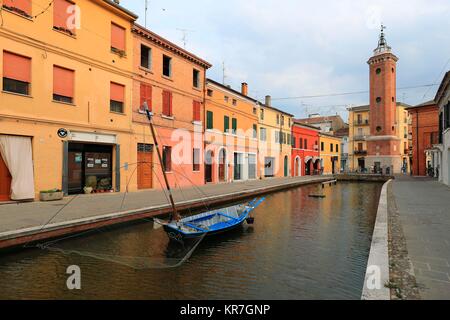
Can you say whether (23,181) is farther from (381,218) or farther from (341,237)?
(381,218)

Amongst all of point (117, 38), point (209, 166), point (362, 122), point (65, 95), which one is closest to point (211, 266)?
point (65, 95)

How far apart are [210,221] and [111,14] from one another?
14069 mm

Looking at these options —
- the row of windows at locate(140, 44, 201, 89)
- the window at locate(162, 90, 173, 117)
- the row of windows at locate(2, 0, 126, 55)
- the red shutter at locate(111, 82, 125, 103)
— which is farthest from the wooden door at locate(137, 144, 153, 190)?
the row of windows at locate(2, 0, 126, 55)

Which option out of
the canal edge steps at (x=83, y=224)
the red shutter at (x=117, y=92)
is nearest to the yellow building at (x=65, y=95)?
the red shutter at (x=117, y=92)

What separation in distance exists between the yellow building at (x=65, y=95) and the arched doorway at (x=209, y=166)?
8.51 m

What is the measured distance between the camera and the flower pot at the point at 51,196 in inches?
523

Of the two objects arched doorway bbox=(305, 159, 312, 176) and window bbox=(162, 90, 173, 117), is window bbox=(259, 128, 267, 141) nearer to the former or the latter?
arched doorway bbox=(305, 159, 312, 176)

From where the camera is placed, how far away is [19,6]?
13.0 meters

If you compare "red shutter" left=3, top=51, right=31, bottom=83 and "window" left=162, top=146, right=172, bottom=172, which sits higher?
"red shutter" left=3, top=51, right=31, bottom=83

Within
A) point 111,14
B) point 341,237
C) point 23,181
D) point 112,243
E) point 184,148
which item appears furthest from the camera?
point 184,148

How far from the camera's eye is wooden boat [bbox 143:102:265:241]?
8469mm

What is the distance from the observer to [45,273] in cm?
632

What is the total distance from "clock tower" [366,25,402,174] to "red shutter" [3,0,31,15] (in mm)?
49973
